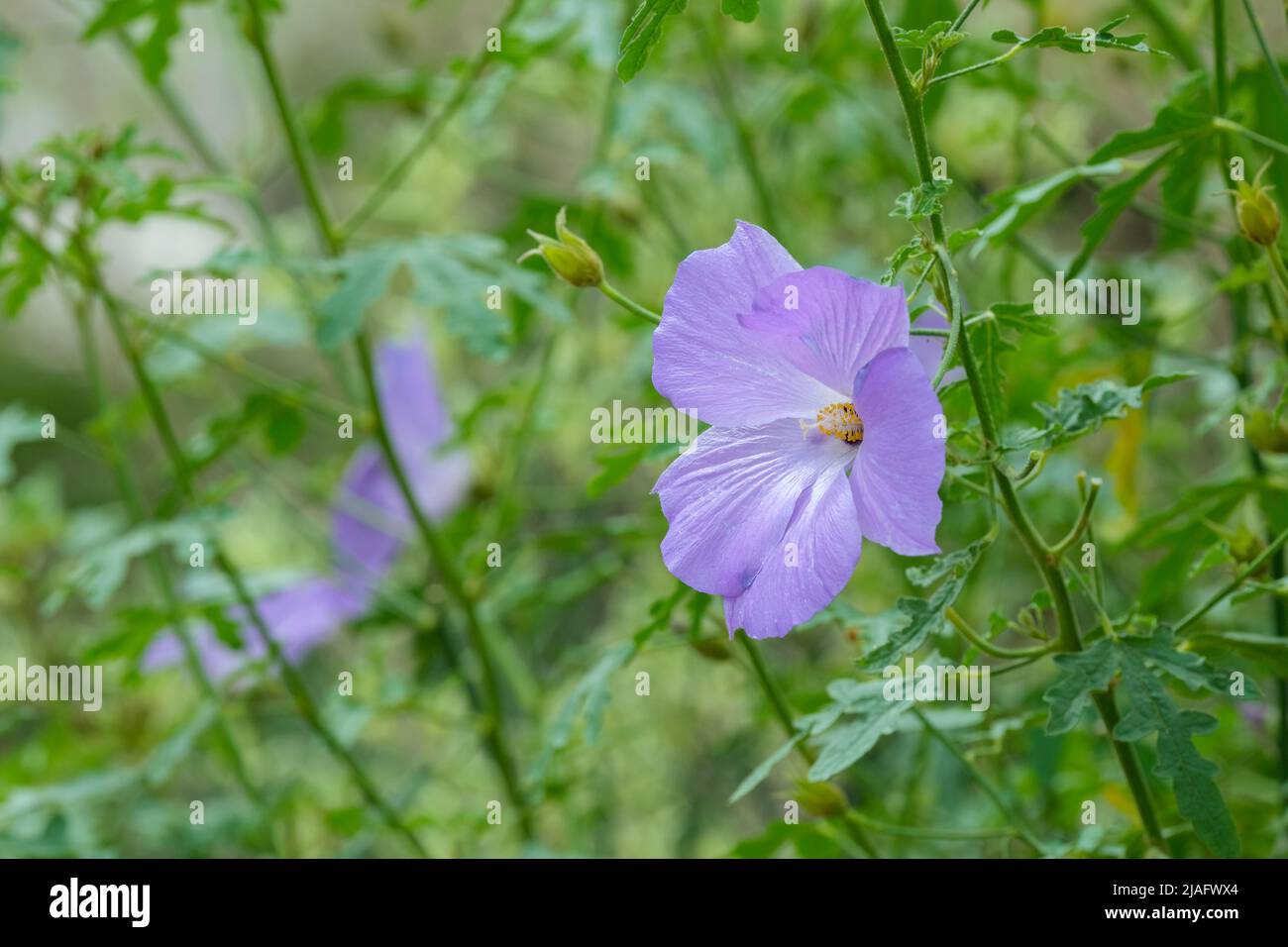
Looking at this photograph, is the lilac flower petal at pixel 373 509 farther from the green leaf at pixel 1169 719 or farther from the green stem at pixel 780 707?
the green leaf at pixel 1169 719

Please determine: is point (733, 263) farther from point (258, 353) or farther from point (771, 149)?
point (258, 353)

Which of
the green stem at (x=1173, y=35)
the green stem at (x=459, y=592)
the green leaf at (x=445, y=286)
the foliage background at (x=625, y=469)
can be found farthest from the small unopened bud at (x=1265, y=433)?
the green stem at (x=459, y=592)

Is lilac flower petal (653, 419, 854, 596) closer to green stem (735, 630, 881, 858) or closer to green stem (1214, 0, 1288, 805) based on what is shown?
green stem (735, 630, 881, 858)

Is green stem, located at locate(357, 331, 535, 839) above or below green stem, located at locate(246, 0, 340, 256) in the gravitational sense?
below

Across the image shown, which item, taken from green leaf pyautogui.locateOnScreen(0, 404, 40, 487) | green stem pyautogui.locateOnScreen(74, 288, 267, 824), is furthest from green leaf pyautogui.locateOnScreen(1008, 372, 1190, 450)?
green leaf pyautogui.locateOnScreen(0, 404, 40, 487)
